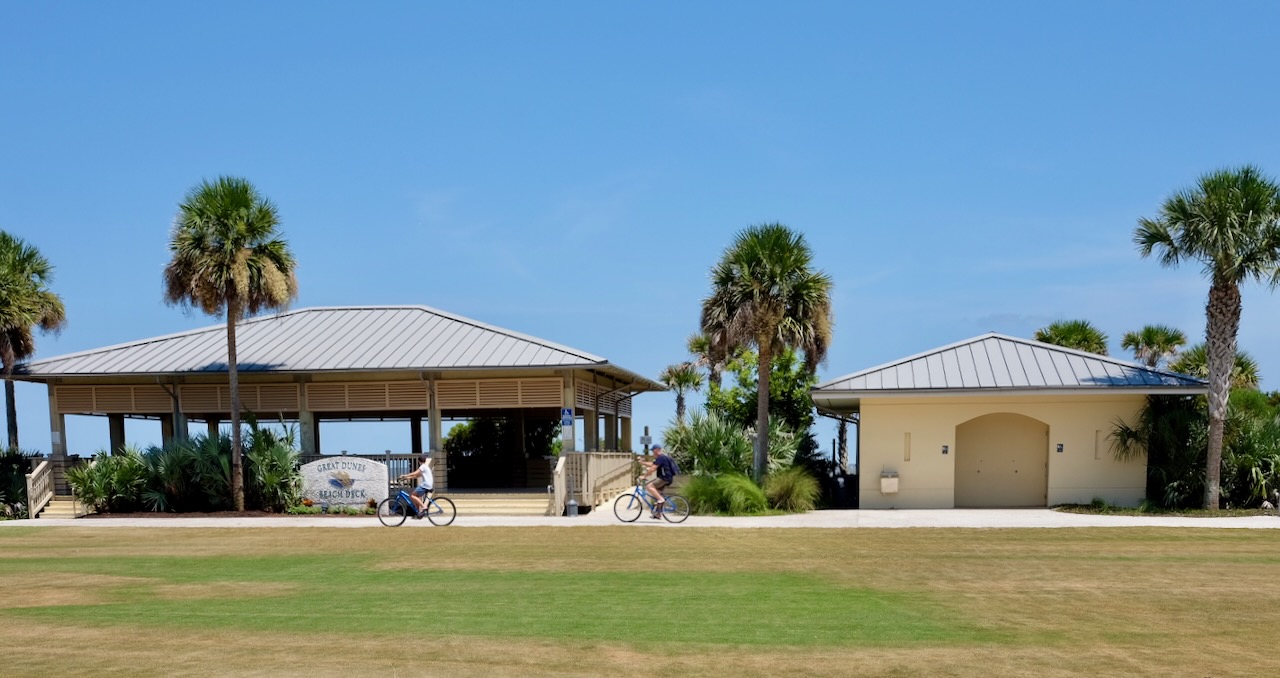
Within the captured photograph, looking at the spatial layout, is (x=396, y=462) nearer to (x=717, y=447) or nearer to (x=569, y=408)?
(x=569, y=408)

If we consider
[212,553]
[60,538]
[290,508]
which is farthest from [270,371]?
[212,553]

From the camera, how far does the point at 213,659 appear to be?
28.0ft

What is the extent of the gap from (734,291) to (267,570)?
13390 millimetres

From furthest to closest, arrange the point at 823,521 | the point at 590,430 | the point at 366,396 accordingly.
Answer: the point at 590,430 → the point at 366,396 → the point at 823,521

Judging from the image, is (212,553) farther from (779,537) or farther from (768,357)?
(768,357)

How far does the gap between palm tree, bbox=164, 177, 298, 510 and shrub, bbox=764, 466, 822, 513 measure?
1220 centimetres

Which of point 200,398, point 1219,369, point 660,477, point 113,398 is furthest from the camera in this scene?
point 113,398

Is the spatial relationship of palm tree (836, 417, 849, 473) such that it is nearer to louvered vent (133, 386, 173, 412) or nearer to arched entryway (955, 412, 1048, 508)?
arched entryway (955, 412, 1048, 508)

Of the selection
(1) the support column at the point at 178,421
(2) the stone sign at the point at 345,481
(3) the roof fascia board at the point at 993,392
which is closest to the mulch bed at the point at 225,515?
(2) the stone sign at the point at 345,481

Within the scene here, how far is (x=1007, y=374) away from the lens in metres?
24.4

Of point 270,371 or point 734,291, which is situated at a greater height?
point 734,291

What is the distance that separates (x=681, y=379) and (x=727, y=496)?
25.4 m

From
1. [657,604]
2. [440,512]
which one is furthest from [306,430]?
[657,604]

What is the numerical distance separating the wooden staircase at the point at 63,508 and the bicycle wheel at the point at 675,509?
14649 millimetres
